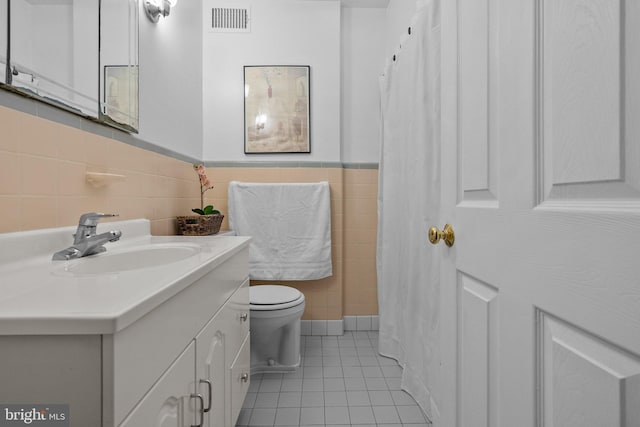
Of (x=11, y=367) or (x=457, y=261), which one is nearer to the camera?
(x=11, y=367)

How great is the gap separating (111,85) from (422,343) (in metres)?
1.66

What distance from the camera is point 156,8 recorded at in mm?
1498

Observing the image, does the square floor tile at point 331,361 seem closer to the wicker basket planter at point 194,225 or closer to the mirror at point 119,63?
the wicker basket planter at point 194,225

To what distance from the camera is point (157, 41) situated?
1.55m

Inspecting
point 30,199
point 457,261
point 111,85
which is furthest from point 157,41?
point 457,261

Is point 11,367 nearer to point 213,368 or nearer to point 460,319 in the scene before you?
point 213,368

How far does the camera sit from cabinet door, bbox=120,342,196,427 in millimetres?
491

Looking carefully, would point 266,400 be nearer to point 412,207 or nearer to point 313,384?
point 313,384

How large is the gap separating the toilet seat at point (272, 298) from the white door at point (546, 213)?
3.23 ft

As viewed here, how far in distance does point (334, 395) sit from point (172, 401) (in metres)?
1.13

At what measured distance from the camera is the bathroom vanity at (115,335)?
40 centimetres

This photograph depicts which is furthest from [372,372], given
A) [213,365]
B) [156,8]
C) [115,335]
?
[156,8]

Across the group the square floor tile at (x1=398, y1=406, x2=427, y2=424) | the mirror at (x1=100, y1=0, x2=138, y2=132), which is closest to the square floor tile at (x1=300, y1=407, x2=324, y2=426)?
the square floor tile at (x1=398, y1=406, x2=427, y2=424)

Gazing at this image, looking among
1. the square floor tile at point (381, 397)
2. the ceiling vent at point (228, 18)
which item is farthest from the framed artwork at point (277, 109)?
the square floor tile at point (381, 397)
